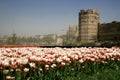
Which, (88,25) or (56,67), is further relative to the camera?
(88,25)

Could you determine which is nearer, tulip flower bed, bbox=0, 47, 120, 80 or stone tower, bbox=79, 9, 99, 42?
tulip flower bed, bbox=0, 47, 120, 80

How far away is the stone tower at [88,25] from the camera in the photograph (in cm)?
10206

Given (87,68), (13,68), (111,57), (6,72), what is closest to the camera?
(6,72)

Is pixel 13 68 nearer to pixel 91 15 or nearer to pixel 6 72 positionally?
pixel 6 72

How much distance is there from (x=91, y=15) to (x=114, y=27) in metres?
19.4

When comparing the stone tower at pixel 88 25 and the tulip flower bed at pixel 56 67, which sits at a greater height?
the stone tower at pixel 88 25

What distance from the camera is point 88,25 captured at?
103562 millimetres

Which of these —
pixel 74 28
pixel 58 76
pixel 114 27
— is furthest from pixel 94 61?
pixel 74 28

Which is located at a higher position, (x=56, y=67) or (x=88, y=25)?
(x=88, y=25)

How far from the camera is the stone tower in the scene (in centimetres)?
10206

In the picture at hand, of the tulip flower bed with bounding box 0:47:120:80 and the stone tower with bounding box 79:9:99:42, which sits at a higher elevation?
the stone tower with bounding box 79:9:99:42

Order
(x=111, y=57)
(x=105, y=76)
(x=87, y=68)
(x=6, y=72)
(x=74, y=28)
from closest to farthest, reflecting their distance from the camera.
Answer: (x=6, y=72)
(x=105, y=76)
(x=87, y=68)
(x=111, y=57)
(x=74, y=28)

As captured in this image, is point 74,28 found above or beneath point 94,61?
above

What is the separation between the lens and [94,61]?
31.1 ft
